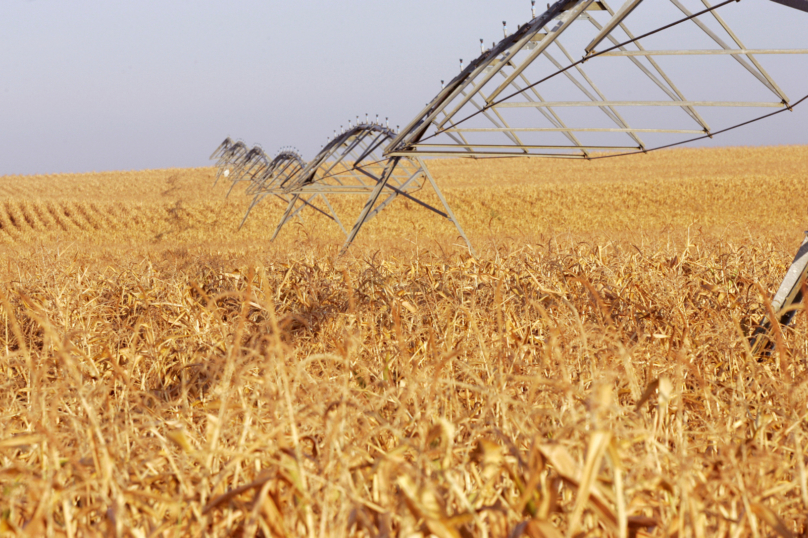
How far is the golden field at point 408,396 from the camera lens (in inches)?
50.8

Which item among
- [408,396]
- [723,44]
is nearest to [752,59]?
[723,44]

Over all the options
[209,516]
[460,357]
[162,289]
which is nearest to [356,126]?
[162,289]

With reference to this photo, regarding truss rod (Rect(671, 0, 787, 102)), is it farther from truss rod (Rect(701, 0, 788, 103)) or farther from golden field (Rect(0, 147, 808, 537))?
golden field (Rect(0, 147, 808, 537))

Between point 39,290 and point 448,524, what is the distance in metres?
4.97

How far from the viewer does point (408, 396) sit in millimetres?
1422

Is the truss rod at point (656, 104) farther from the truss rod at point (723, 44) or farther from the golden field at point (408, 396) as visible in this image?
the golden field at point (408, 396)

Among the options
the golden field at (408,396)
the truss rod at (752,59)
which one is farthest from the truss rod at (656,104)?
the golden field at (408,396)

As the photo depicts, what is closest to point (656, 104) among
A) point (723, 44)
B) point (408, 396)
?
point (723, 44)

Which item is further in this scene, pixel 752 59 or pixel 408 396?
pixel 752 59

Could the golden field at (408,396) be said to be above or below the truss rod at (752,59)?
below

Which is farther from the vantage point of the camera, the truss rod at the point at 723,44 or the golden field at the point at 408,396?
the truss rod at the point at 723,44

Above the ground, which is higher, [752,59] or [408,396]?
[752,59]

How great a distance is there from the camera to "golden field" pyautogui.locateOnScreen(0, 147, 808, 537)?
4.24ft

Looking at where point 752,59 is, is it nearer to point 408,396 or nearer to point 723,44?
point 723,44
